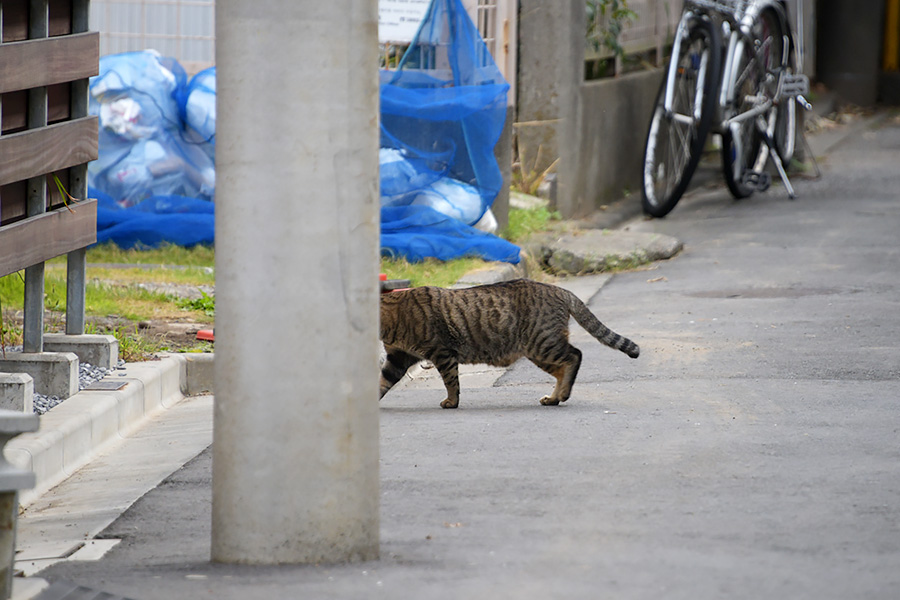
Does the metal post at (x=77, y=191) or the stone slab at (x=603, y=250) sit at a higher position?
the metal post at (x=77, y=191)

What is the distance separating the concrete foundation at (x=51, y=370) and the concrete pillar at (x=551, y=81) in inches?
274

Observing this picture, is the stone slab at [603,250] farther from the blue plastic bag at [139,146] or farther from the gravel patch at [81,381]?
the gravel patch at [81,381]

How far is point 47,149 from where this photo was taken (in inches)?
227

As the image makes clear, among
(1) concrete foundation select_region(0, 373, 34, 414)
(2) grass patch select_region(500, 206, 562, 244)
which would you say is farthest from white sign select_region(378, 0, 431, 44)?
(1) concrete foundation select_region(0, 373, 34, 414)

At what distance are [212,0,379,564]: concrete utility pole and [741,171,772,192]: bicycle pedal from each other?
10460mm

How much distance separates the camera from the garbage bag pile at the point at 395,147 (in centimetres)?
952

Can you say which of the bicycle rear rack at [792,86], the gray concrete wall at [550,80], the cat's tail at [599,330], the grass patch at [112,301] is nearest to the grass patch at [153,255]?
the grass patch at [112,301]

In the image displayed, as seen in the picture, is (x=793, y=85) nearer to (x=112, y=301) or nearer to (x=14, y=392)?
(x=112, y=301)

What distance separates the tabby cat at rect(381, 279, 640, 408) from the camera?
19.8 ft

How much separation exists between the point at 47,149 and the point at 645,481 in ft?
10.5

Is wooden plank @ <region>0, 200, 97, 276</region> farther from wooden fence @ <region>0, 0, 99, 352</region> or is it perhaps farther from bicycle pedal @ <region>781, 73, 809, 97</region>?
bicycle pedal @ <region>781, 73, 809, 97</region>

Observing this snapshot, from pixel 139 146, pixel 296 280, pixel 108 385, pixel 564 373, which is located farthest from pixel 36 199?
pixel 139 146

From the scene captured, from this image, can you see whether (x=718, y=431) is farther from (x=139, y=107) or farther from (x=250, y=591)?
(x=139, y=107)

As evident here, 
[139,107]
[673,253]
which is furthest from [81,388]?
[673,253]
